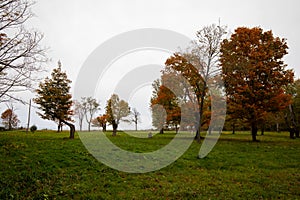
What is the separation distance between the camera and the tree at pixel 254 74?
23078 mm

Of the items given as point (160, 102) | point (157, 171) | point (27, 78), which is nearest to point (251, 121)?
point (160, 102)

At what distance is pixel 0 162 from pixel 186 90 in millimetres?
21092

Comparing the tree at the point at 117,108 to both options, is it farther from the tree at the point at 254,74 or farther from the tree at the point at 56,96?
the tree at the point at 254,74

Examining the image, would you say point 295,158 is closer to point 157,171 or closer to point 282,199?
point 282,199

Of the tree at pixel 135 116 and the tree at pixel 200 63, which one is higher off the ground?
the tree at pixel 200 63

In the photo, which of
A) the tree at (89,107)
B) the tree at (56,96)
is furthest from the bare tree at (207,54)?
the tree at (89,107)

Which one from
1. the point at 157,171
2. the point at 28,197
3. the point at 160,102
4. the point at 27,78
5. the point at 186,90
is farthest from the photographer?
the point at 160,102

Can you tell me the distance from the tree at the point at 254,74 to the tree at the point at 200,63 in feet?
5.43

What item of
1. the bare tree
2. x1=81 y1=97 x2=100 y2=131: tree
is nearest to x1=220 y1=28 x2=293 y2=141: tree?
the bare tree

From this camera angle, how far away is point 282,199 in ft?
26.7

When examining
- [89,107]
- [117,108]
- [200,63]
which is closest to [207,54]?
[200,63]

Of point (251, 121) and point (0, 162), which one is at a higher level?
point (251, 121)

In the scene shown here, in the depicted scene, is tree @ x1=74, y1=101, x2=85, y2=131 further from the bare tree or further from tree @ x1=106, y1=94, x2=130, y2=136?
the bare tree

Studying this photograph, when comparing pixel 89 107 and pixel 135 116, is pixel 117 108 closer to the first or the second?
pixel 135 116
